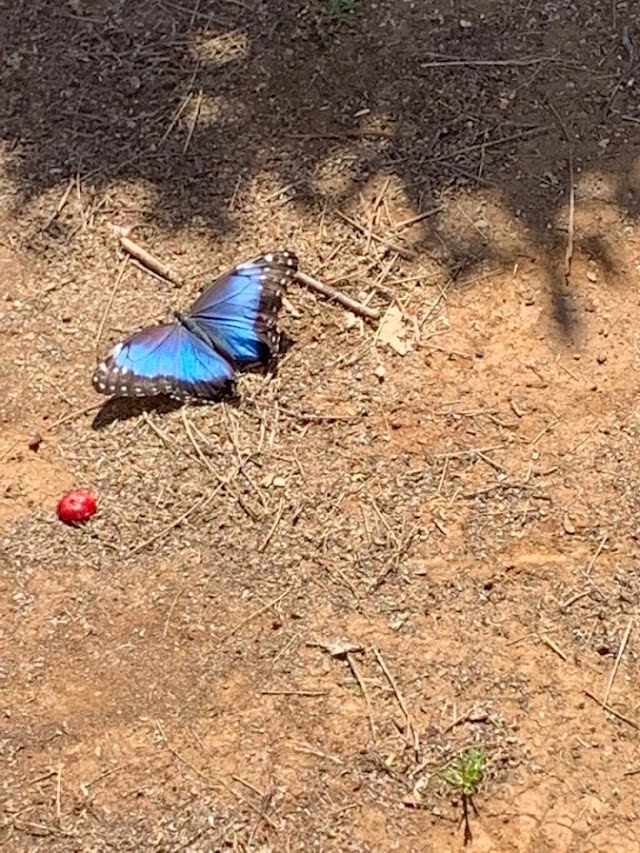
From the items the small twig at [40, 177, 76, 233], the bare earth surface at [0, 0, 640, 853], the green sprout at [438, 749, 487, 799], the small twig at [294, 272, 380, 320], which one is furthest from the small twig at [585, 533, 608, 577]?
the small twig at [40, 177, 76, 233]

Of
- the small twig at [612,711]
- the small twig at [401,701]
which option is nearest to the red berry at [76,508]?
the small twig at [401,701]

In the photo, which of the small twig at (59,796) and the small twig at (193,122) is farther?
the small twig at (193,122)

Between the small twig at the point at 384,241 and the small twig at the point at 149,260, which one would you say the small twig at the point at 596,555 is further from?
the small twig at the point at 149,260

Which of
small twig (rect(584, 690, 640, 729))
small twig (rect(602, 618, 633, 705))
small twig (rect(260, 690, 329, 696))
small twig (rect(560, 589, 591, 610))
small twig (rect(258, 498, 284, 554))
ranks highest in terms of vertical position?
small twig (rect(258, 498, 284, 554))

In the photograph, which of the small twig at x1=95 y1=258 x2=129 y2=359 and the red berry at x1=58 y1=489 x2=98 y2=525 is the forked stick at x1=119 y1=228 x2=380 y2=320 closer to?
the small twig at x1=95 y1=258 x2=129 y2=359

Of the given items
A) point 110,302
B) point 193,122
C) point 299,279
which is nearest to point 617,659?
Result: point 299,279

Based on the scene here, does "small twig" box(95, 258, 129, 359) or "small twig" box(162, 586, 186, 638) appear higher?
"small twig" box(95, 258, 129, 359)

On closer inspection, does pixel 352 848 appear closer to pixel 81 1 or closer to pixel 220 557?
pixel 220 557
